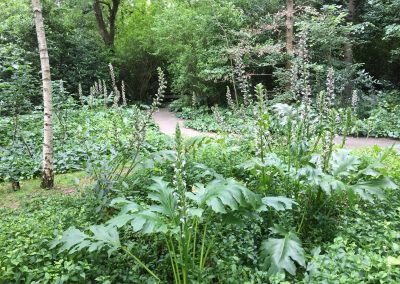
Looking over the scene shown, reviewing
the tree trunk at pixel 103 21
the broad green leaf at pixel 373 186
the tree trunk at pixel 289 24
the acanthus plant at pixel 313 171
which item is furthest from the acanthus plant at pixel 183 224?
the tree trunk at pixel 103 21

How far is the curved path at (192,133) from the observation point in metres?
9.23

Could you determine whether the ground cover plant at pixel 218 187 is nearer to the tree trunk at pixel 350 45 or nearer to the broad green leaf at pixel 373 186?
the broad green leaf at pixel 373 186

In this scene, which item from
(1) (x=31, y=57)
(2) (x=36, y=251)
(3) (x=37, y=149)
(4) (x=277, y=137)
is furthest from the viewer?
(1) (x=31, y=57)

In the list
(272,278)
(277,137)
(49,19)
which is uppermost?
(49,19)

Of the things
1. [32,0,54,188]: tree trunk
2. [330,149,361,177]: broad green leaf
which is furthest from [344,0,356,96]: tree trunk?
[32,0,54,188]: tree trunk

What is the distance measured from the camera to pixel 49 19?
45.9 feet

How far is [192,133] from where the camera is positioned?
11.2m

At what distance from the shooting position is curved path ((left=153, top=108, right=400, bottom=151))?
9.23 m

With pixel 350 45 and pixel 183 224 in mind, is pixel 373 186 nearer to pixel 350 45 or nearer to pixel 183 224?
pixel 183 224

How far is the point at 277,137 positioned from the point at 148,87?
15071 mm

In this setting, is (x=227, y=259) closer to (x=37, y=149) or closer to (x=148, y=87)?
(x=37, y=149)

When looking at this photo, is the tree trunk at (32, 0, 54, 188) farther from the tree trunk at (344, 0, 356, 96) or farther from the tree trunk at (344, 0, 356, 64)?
the tree trunk at (344, 0, 356, 64)

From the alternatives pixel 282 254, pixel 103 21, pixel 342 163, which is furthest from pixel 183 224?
pixel 103 21

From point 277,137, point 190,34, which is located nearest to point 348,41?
point 190,34
